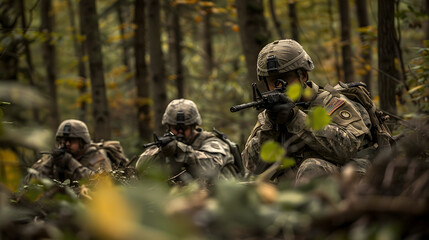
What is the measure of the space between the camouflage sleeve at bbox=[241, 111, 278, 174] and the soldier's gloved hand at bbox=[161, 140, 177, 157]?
4.73 ft

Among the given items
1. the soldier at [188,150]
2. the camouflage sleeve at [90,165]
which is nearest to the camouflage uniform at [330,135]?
the soldier at [188,150]

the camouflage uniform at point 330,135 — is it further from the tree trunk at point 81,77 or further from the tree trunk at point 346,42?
the tree trunk at point 81,77

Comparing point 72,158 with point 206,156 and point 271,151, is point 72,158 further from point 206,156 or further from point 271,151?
point 271,151

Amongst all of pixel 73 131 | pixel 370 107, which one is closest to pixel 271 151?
pixel 370 107

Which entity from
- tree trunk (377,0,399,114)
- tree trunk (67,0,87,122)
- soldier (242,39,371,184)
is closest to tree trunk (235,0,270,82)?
tree trunk (377,0,399,114)

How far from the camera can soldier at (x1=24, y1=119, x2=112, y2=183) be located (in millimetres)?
6855

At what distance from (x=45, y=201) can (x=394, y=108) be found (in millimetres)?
4838

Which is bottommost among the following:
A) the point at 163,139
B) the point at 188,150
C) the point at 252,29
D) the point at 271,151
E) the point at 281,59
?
the point at 188,150

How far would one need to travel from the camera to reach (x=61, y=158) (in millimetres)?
6887

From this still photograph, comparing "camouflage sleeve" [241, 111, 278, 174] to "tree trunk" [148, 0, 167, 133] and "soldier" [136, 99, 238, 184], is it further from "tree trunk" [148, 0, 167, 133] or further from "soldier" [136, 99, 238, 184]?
"tree trunk" [148, 0, 167, 133]

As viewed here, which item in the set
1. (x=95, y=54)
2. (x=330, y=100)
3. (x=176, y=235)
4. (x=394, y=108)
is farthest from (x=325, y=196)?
(x=95, y=54)

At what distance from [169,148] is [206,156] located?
0.55 metres

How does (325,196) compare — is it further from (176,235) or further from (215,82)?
(215,82)

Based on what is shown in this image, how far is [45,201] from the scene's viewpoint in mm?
2045
